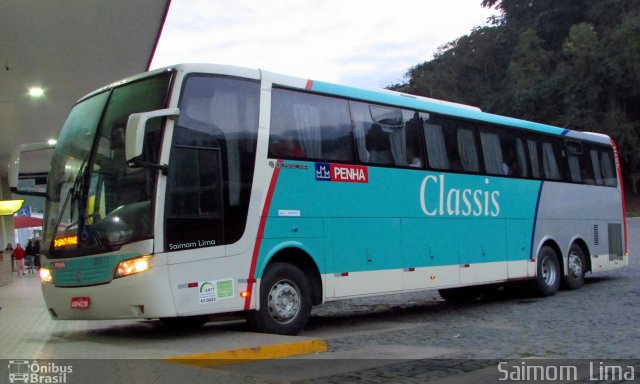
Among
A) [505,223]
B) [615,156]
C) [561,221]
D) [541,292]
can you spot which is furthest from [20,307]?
[615,156]

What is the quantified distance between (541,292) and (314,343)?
334 inches

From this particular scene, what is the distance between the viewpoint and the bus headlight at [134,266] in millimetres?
7738

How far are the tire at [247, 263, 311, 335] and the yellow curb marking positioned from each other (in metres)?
1.04

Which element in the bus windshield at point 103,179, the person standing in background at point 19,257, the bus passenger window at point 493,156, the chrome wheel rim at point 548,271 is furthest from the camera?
the person standing in background at point 19,257

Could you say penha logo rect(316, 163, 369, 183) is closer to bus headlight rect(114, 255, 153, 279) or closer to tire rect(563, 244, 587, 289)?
bus headlight rect(114, 255, 153, 279)

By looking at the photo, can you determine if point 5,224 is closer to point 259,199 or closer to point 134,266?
point 259,199

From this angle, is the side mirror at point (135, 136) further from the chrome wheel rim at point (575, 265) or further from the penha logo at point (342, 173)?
the chrome wheel rim at point (575, 265)

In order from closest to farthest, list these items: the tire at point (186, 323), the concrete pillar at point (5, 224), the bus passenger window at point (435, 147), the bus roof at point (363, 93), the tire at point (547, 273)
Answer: the bus roof at point (363, 93), the tire at point (186, 323), the bus passenger window at point (435, 147), the tire at point (547, 273), the concrete pillar at point (5, 224)

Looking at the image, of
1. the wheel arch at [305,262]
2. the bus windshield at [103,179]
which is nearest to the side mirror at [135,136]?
the bus windshield at [103,179]

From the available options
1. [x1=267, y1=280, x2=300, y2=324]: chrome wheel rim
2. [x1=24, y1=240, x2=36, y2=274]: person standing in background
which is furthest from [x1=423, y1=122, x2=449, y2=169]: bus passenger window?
[x1=24, y1=240, x2=36, y2=274]: person standing in background

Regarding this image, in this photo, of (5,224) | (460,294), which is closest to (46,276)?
(460,294)

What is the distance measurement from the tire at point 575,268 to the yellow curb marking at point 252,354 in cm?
970

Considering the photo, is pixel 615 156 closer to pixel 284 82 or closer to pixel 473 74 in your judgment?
pixel 284 82

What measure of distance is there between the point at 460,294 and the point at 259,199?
7.94 meters
